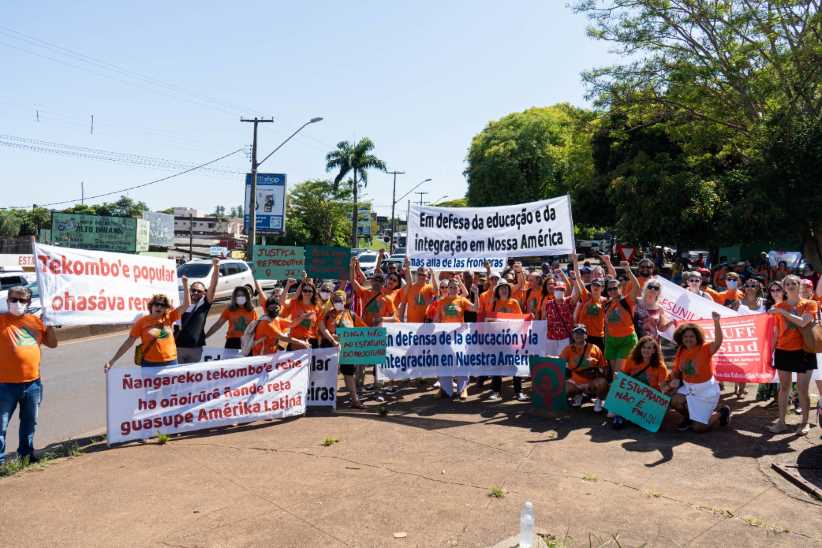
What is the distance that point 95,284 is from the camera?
7195 millimetres

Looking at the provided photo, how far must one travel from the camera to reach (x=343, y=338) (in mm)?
8789

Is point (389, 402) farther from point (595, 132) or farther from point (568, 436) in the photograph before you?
point (595, 132)

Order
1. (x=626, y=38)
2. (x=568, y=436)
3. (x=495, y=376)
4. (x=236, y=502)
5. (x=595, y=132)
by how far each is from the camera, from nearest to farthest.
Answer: (x=236, y=502)
(x=568, y=436)
(x=495, y=376)
(x=626, y=38)
(x=595, y=132)

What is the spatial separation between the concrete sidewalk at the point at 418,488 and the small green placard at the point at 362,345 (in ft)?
3.60

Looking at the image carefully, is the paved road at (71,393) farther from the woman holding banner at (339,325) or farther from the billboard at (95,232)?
the billboard at (95,232)

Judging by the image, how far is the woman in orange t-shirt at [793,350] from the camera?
7.38m

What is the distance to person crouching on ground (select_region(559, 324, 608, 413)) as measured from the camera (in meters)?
8.41

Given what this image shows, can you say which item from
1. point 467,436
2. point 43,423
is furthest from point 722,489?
point 43,423

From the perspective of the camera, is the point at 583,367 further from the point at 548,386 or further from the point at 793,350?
the point at 793,350

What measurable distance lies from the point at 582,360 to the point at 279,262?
6382 millimetres

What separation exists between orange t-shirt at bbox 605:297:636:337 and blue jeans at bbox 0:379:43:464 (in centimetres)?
648

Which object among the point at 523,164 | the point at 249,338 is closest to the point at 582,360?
the point at 249,338

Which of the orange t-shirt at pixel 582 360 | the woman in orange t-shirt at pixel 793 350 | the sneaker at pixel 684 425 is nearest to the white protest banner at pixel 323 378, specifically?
the orange t-shirt at pixel 582 360

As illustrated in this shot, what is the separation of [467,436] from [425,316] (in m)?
2.82
